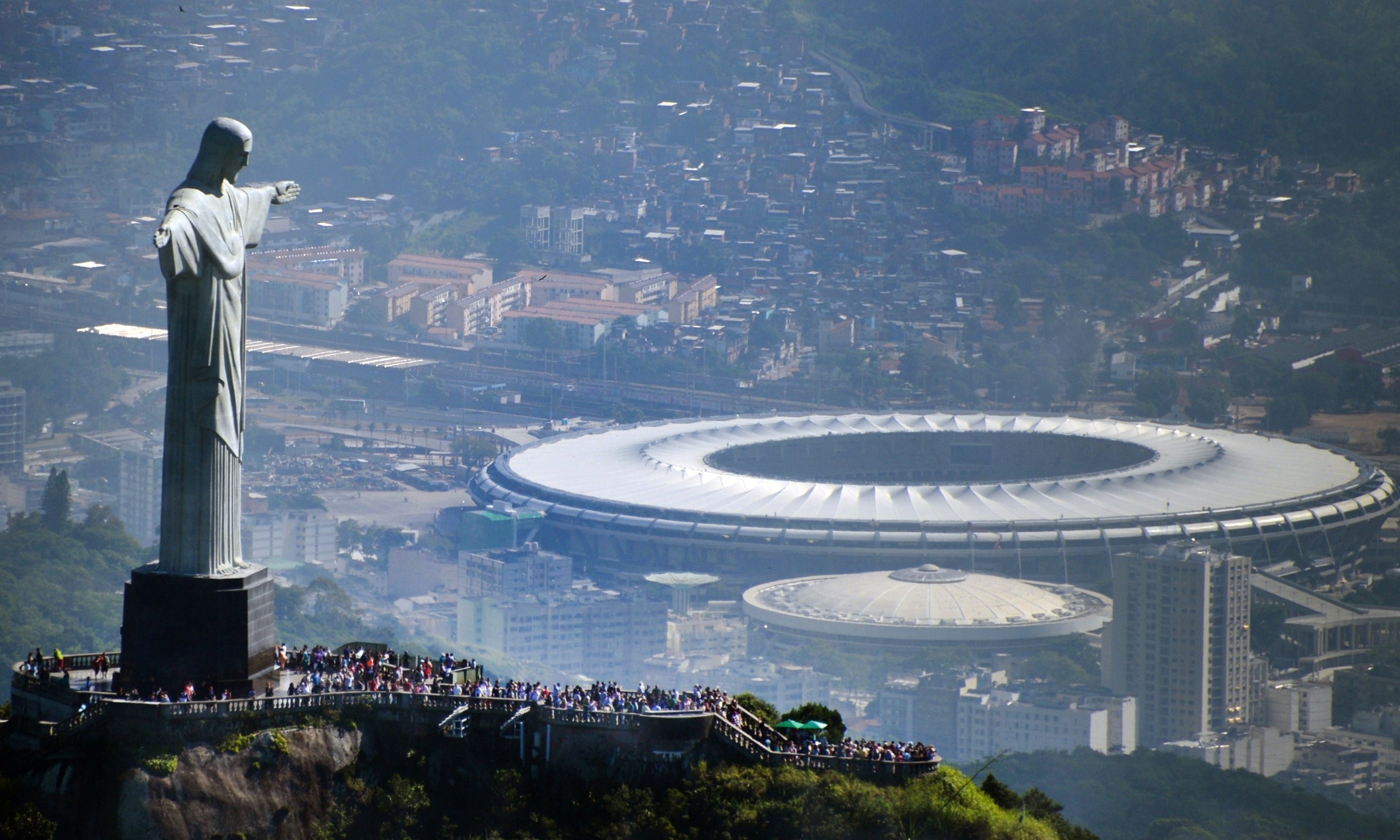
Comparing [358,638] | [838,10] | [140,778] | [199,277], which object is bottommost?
[358,638]

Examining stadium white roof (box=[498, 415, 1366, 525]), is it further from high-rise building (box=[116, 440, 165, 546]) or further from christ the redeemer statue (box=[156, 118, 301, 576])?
christ the redeemer statue (box=[156, 118, 301, 576])

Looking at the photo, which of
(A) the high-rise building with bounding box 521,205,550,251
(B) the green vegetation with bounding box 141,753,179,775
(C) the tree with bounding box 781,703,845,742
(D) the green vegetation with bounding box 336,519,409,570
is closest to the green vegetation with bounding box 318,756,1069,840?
(C) the tree with bounding box 781,703,845,742

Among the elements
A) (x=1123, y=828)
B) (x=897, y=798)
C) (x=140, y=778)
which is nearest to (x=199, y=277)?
(x=140, y=778)

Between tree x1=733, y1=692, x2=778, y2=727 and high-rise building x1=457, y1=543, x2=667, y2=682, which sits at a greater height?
tree x1=733, y1=692, x2=778, y2=727

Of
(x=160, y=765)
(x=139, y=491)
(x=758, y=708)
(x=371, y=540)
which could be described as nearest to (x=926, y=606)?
(x=371, y=540)

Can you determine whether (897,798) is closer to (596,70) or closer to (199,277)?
(199,277)
